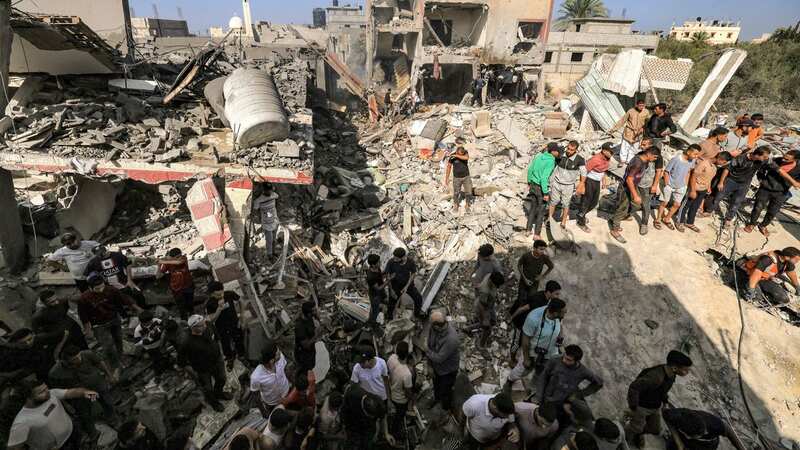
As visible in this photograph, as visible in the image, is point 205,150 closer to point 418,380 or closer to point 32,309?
point 32,309

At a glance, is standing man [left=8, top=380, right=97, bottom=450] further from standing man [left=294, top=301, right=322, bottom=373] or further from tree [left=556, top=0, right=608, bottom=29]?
tree [left=556, top=0, right=608, bottom=29]

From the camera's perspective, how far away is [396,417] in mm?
4441

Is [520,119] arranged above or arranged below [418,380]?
above

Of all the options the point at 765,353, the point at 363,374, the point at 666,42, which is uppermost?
the point at 666,42

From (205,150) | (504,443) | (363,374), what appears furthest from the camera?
(205,150)

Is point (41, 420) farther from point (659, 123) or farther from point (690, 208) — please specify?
point (659, 123)

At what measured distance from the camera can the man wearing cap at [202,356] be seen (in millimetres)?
4301

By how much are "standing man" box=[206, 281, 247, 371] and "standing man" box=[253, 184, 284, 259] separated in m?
1.92

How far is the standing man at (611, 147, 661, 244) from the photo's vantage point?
6.36 metres

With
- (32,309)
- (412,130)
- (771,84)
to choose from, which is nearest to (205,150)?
(32,309)

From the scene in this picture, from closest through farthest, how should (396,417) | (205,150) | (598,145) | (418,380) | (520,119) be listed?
(396,417)
(418,380)
(205,150)
(598,145)
(520,119)

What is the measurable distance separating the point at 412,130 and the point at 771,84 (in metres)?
17.6

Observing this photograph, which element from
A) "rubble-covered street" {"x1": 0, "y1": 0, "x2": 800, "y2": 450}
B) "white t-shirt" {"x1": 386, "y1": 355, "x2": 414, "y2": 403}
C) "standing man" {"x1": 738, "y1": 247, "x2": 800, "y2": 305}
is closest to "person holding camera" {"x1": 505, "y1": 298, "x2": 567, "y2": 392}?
"rubble-covered street" {"x1": 0, "y1": 0, "x2": 800, "y2": 450}

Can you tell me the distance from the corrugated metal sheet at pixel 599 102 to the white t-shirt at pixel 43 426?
12720 mm
